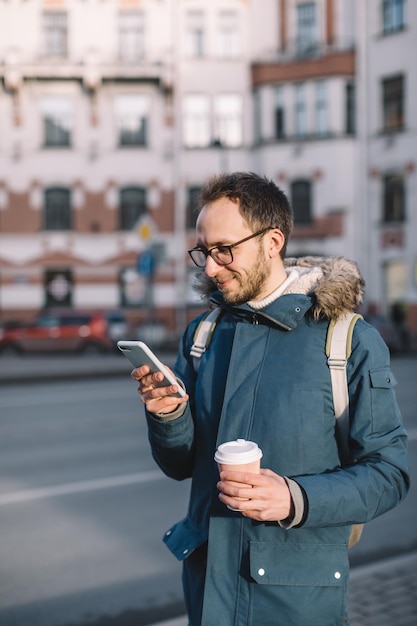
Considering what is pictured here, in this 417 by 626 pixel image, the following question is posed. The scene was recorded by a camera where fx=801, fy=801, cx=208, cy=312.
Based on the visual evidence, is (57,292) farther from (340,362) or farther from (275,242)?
(340,362)

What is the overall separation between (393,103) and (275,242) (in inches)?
1180

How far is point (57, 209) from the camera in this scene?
31.8 m

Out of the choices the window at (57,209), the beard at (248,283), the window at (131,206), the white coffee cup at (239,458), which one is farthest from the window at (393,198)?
the white coffee cup at (239,458)

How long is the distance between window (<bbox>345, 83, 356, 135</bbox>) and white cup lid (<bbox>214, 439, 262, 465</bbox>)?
30.5 metres

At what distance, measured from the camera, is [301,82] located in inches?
1228

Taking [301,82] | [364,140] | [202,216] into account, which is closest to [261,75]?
[301,82]

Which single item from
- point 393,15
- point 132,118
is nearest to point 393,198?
point 393,15

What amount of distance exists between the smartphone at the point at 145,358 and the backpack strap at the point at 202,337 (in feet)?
0.87

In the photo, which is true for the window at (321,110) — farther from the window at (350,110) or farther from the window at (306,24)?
the window at (306,24)

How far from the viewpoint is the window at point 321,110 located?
31.0 m

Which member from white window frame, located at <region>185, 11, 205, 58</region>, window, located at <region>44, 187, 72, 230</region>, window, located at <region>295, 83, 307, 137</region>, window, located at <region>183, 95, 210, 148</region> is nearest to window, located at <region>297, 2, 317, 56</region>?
window, located at <region>295, 83, 307, 137</region>

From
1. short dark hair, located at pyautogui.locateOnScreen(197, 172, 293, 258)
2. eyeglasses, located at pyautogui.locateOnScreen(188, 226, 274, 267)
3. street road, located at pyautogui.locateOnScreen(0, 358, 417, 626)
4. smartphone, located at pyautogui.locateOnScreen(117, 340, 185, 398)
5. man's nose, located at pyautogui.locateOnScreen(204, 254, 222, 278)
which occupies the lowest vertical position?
street road, located at pyautogui.locateOnScreen(0, 358, 417, 626)

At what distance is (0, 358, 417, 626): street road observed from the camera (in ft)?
16.0

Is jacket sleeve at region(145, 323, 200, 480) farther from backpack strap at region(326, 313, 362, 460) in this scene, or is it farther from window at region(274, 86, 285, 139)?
window at region(274, 86, 285, 139)
